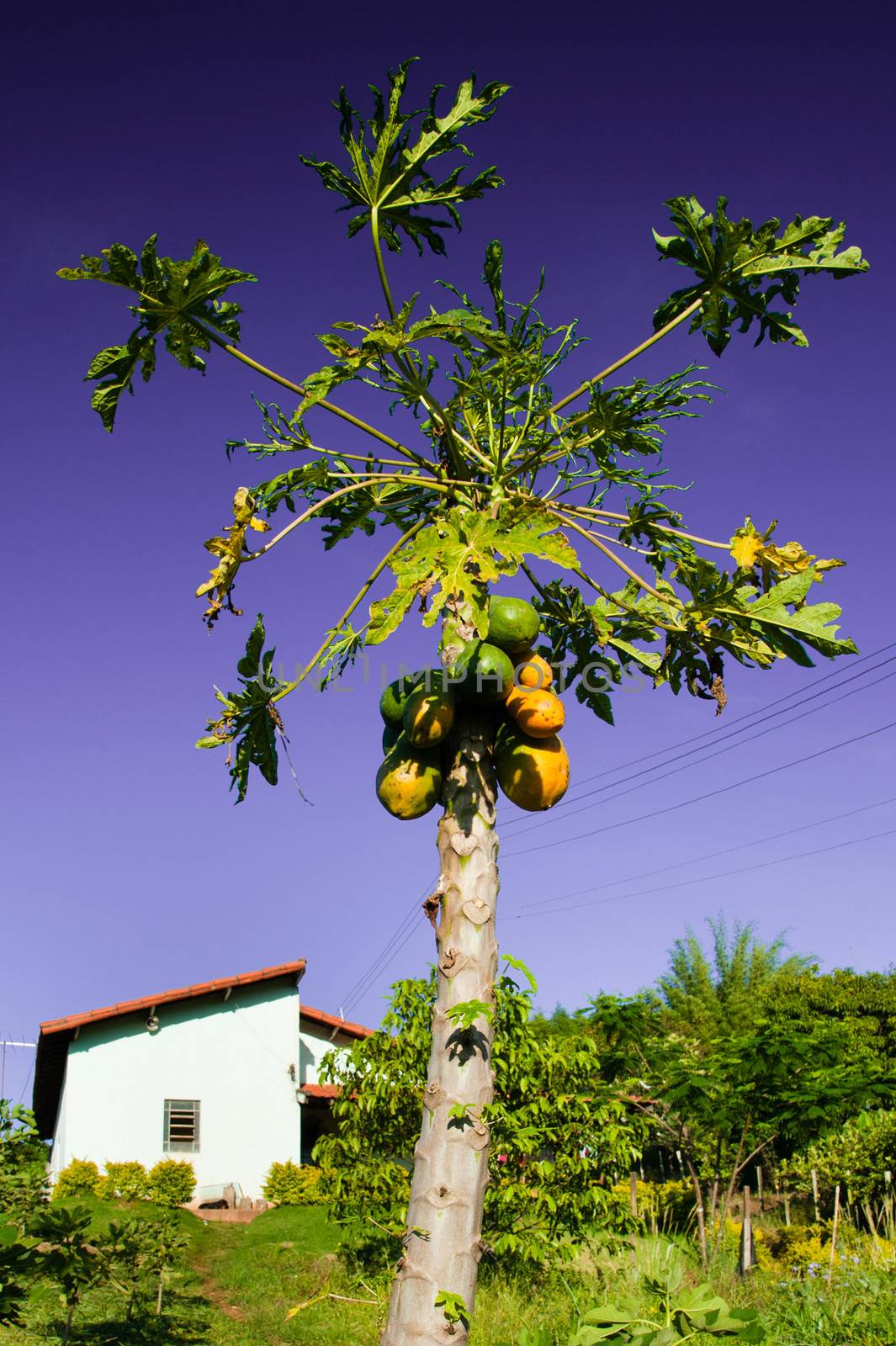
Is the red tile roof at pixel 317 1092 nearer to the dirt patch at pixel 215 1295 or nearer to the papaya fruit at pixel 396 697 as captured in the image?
→ the dirt patch at pixel 215 1295

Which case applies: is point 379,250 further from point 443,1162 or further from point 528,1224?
point 528,1224

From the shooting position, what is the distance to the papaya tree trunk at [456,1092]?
256 centimetres

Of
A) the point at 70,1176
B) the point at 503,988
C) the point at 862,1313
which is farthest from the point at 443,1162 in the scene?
the point at 70,1176

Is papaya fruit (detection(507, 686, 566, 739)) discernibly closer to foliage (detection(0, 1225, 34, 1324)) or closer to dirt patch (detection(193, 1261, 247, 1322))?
foliage (detection(0, 1225, 34, 1324))

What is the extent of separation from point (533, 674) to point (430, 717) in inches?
17.5

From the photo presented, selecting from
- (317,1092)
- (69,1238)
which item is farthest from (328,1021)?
(69,1238)

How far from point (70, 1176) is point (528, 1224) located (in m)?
13.8

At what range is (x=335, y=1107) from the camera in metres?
11.1

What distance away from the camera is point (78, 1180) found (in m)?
19.9

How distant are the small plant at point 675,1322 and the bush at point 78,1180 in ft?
65.3

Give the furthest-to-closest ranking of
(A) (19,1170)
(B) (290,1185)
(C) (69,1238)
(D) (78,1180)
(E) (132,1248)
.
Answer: (B) (290,1185)
(D) (78,1180)
(E) (132,1248)
(A) (19,1170)
(C) (69,1238)

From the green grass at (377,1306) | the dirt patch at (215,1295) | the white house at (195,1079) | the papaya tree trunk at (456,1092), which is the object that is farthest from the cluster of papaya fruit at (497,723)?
the white house at (195,1079)

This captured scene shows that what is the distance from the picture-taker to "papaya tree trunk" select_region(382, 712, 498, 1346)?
101 inches

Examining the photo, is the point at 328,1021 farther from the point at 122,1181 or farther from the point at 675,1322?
the point at 675,1322
